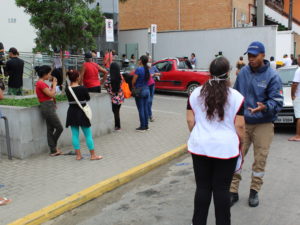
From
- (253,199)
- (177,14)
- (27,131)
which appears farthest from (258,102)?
(177,14)

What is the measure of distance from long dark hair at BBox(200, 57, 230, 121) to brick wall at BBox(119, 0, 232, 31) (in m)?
24.9

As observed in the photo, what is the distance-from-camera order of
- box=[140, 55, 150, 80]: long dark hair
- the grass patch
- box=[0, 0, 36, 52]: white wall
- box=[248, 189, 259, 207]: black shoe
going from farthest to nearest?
box=[0, 0, 36, 52]: white wall, box=[140, 55, 150, 80]: long dark hair, the grass patch, box=[248, 189, 259, 207]: black shoe

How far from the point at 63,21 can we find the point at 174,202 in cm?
529

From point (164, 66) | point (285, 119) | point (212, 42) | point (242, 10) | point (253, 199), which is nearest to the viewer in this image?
point (253, 199)

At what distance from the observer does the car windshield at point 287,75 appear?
9875 millimetres

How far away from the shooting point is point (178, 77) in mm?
15562

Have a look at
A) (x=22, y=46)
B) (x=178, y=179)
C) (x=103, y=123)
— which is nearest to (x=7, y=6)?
(x=22, y=46)

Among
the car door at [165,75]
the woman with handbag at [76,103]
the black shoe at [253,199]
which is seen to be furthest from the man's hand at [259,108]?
the car door at [165,75]

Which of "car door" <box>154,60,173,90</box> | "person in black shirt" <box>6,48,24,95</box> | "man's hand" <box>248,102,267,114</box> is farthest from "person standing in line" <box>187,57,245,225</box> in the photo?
"car door" <box>154,60,173,90</box>

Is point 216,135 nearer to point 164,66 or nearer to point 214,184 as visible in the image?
point 214,184

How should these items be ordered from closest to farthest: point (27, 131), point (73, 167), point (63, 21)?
point (73, 167) < point (27, 131) < point (63, 21)

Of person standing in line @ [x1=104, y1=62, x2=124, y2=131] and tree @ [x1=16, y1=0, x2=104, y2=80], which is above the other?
tree @ [x1=16, y1=0, x2=104, y2=80]

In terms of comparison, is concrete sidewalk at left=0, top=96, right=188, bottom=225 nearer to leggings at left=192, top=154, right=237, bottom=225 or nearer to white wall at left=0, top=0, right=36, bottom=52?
leggings at left=192, top=154, right=237, bottom=225

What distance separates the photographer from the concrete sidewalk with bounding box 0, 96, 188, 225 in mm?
4938
